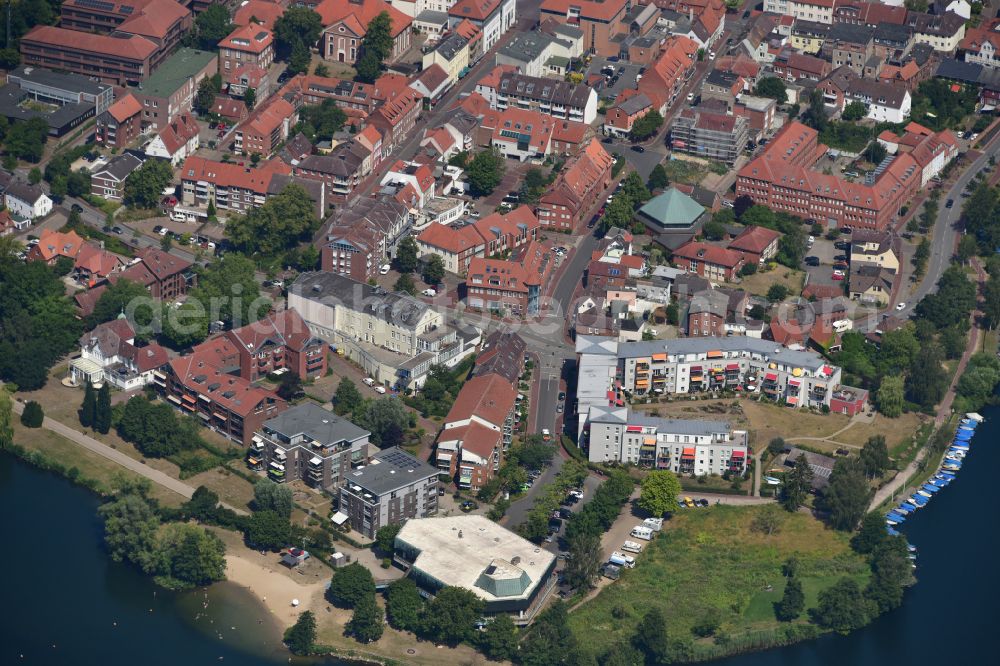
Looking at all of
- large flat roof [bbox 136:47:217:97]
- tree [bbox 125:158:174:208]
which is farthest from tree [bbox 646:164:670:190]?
large flat roof [bbox 136:47:217:97]

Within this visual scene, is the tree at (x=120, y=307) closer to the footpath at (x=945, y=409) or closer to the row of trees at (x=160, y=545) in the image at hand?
the row of trees at (x=160, y=545)

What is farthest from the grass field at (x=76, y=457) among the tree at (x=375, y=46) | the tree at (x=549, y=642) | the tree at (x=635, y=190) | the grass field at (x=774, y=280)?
the tree at (x=375, y=46)

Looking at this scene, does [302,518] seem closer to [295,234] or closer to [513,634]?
[513,634]

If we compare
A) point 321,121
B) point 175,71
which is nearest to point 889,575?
point 321,121

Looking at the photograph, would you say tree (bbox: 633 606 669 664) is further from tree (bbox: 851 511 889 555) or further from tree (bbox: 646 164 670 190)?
tree (bbox: 646 164 670 190)

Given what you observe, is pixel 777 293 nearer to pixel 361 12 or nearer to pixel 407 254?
pixel 407 254

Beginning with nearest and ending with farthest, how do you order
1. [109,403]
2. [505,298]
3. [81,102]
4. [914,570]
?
[914,570], [109,403], [505,298], [81,102]

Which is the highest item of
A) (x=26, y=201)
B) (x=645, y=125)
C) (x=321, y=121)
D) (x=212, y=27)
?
(x=212, y=27)

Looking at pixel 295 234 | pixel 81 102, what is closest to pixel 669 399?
pixel 295 234
